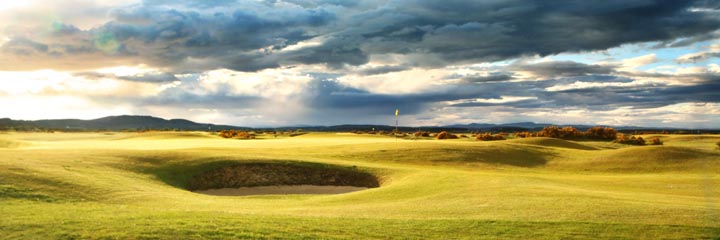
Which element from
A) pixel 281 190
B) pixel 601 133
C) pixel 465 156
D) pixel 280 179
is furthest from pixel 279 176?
pixel 601 133

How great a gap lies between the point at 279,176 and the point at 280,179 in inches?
20.7

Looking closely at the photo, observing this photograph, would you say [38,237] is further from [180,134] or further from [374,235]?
[180,134]

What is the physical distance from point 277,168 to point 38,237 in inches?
1089

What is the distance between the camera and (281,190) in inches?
1478

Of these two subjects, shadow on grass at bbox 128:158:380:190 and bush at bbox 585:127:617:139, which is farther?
bush at bbox 585:127:617:139

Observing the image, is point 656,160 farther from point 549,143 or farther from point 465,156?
point 549,143

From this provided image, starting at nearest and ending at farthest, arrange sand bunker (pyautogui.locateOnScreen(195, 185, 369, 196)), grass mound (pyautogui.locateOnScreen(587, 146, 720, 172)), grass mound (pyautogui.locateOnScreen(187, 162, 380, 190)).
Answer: sand bunker (pyautogui.locateOnScreen(195, 185, 369, 196))
grass mound (pyautogui.locateOnScreen(187, 162, 380, 190))
grass mound (pyautogui.locateOnScreen(587, 146, 720, 172))

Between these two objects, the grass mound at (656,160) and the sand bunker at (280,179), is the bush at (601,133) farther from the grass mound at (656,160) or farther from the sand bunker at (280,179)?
the sand bunker at (280,179)

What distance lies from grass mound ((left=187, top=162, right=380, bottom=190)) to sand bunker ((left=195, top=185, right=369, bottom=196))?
1124mm

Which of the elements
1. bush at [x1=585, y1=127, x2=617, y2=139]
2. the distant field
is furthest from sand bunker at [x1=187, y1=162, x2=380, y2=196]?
bush at [x1=585, y1=127, x2=617, y2=139]

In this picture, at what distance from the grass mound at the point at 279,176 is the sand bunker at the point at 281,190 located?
3.69 ft

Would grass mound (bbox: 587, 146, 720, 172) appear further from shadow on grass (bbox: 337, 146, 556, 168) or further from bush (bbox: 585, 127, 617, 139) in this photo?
bush (bbox: 585, 127, 617, 139)

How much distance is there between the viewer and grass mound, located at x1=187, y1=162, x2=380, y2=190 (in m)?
39.6

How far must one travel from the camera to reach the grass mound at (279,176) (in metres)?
39.6
